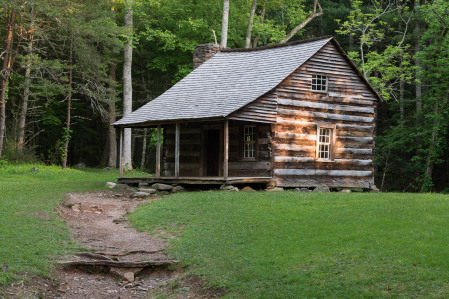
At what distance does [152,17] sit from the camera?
41688 millimetres

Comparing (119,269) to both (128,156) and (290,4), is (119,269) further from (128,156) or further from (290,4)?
(290,4)

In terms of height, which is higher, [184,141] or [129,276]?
[184,141]

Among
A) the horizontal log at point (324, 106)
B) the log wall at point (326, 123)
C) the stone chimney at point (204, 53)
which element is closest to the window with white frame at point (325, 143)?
the log wall at point (326, 123)

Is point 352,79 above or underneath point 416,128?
above

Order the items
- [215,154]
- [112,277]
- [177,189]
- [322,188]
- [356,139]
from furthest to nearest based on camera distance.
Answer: [215,154] < [356,139] < [322,188] < [177,189] < [112,277]

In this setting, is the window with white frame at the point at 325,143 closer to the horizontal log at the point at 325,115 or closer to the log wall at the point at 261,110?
the horizontal log at the point at 325,115

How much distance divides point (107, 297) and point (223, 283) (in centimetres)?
241

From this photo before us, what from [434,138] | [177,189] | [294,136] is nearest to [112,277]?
[177,189]

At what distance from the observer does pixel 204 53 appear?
30.1 m

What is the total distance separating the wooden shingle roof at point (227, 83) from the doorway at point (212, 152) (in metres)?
2.13

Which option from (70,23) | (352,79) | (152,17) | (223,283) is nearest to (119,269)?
(223,283)

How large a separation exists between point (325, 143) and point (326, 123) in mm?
959

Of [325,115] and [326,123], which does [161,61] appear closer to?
[325,115]

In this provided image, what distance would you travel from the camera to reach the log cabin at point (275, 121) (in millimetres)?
23500
